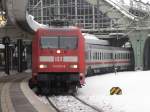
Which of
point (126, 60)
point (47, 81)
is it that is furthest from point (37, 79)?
point (126, 60)

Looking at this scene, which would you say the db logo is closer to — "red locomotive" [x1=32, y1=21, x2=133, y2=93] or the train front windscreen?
"red locomotive" [x1=32, y1=21, x2=133, y2=93]

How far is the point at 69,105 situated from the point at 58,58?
15.6 ft

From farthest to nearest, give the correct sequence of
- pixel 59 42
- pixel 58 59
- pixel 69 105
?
pixel 59 42 < pixel 58 59 < pixel 69 105

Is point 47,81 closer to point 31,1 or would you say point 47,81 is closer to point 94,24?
point 94,24

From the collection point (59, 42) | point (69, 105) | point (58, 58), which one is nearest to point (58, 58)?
point (58, 58)

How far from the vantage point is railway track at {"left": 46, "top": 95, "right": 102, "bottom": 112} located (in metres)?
20.0

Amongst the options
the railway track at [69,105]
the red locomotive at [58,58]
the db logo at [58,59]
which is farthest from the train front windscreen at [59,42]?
the railway track at [69,105]

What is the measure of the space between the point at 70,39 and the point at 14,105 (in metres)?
9.25

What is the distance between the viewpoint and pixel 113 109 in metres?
20.0

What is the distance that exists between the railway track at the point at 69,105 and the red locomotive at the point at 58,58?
3.00 feet

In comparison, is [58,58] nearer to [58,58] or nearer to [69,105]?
[58,58]

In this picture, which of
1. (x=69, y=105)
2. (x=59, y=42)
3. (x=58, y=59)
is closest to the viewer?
(x=69, y=105)

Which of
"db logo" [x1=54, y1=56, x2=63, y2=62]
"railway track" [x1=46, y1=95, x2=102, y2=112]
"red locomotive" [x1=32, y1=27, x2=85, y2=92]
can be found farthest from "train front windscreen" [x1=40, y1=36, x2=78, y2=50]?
"railway track" [x1=46, y1=95, x2=102, y2=112]

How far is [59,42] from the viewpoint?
26.6 meters
